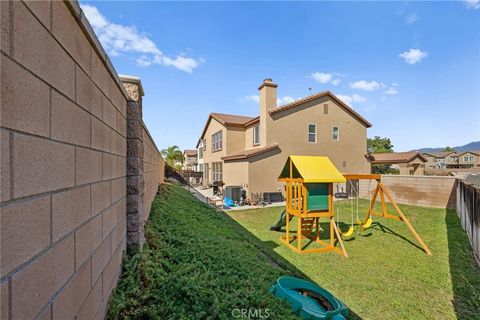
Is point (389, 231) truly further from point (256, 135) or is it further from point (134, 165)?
point (256, 135)

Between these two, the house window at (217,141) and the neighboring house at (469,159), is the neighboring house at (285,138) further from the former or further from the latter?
the neighboring house at (469,159)

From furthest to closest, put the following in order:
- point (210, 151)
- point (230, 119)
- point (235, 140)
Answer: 1. point (210, 151)
2. point (230, 119)
3. point (235, 140)

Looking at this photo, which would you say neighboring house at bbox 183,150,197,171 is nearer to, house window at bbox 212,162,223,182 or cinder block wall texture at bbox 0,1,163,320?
house window at bbox 212,162,223,182

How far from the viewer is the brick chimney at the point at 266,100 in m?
15.6

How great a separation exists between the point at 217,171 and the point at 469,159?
75.0m

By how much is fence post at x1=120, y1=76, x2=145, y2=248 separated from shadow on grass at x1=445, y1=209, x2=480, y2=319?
5.48m

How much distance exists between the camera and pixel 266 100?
51.0ft

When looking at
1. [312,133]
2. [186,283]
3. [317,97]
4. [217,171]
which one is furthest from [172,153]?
[186,283]

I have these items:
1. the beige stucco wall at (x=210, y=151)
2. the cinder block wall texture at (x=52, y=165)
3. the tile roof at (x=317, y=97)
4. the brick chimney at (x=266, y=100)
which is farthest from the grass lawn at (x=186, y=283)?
the beige stucco wall at (x=210, y=151)

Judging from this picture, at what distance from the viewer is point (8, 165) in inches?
32.5

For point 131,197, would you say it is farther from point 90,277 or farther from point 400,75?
point 400,75

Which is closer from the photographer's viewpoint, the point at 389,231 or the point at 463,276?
the point at 463,276

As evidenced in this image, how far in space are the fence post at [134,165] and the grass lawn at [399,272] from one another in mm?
3961

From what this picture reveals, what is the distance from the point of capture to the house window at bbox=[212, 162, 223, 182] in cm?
2055
